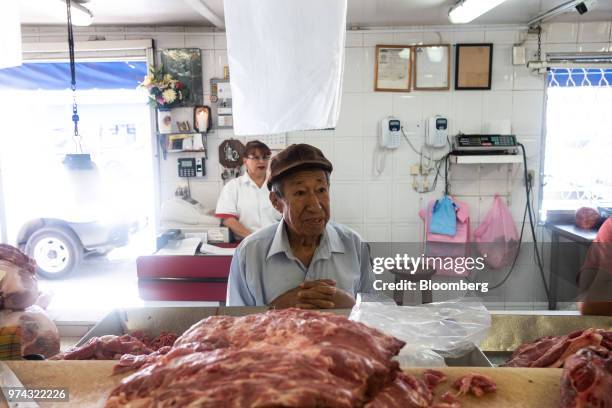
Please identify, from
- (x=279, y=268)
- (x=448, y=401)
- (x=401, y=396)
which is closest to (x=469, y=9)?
(x=279, y=268)

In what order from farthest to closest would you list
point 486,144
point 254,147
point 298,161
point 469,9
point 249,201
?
point 486,144 < point 249,201 < point 254,147 < point 469,9 < point 298,161

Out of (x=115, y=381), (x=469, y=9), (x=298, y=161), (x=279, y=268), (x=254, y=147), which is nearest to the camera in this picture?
(x=115, y=381)

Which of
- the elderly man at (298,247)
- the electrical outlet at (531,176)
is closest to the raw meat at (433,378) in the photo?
the elderly man at (298,247)

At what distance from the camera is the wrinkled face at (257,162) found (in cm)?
415

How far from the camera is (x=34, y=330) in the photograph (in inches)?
49.6

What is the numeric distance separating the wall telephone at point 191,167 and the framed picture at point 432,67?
7.87 feet

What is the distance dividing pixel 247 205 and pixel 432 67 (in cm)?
237

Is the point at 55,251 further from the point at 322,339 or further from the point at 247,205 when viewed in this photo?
the point at 322,339

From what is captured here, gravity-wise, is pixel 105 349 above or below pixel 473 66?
below

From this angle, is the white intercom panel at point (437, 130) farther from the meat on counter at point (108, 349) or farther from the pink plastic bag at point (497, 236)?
the meat on counter at point (108, 349)

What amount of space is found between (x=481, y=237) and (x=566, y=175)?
116 centimetres

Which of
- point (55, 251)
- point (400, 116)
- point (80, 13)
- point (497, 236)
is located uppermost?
point (80, 13)

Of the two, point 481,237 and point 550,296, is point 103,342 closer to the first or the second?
point 481,237

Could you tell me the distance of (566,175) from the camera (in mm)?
4809
